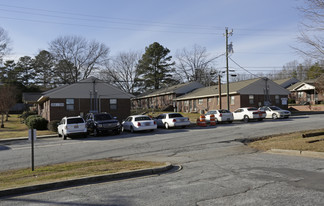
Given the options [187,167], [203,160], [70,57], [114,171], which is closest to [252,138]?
[203,160]

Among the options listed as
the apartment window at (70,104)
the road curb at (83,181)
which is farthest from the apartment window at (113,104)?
the road curb at (83,181)

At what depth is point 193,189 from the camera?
621 centimetres

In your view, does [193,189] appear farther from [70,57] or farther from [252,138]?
[70,57]

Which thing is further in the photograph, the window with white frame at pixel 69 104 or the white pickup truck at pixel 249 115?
the window with white frame at pixel 69 104

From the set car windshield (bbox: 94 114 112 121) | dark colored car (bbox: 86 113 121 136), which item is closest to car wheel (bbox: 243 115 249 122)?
dark colored car (bbox: 86 113 121 136)

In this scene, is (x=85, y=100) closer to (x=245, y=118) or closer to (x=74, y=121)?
(x=74, y=121)

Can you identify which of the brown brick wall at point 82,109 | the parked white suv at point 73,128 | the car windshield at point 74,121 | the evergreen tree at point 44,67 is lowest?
the parked white suv at point 73,128

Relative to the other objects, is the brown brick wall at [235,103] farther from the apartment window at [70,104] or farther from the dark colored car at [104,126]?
the dark colored car at [104,126]

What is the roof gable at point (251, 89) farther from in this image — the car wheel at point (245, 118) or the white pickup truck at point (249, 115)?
the car wheel at point (245, 118)

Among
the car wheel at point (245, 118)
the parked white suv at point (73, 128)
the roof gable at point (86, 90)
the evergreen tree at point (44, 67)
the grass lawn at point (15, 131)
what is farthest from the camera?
the evergreen tree at point (44, 67)

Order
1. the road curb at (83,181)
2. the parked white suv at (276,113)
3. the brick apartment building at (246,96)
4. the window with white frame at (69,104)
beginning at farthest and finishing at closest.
Answer: the brick apartment building at (246,96) < the window with white frame at (69,104) < the parked white suv at (276,113) < the road curb at (83,181)

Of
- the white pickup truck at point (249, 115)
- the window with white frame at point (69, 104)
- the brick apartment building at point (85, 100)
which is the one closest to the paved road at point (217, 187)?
the white pickup truck at point (249, 115)

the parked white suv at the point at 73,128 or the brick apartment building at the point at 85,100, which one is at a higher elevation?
the brick apartment building at the point at 85,100

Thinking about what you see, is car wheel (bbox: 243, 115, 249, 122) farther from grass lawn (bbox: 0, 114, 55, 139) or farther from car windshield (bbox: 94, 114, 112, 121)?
grass lawn (bbox: 0, 114, 55, 139)
